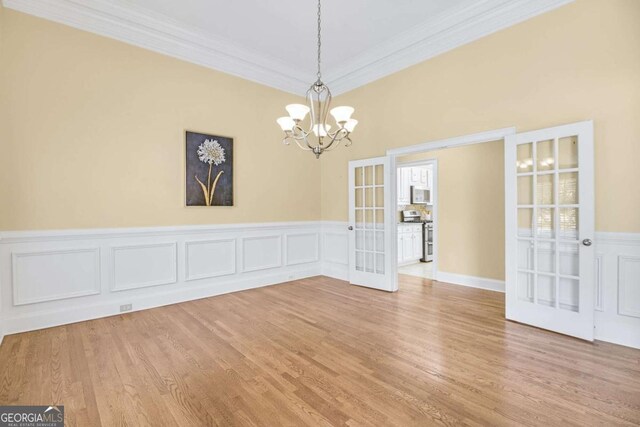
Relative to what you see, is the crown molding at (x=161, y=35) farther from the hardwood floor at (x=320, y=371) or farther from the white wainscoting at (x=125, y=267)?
the hardwood floor at (x=320, y=371)

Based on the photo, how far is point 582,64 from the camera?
300 centimetres

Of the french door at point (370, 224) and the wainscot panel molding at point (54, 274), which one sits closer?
the wainscot panel molding at point (54, 274)

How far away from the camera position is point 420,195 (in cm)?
754

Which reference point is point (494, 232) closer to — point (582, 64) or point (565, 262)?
point (565, 262)

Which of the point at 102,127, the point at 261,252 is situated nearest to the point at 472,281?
the point at 261,252

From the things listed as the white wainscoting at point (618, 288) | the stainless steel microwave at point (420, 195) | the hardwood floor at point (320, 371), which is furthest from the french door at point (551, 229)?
the stainless steel microwave at point (420, 195)

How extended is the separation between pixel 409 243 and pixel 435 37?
419cm

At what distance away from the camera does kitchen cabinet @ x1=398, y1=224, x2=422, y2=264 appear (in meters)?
6.70

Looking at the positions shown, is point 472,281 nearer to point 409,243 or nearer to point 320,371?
point 409,243

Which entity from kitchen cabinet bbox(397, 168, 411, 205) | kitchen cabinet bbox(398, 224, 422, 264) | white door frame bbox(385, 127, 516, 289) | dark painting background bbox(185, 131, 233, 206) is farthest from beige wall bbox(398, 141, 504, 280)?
dark painting background bbox(185, 131, 233, 206)

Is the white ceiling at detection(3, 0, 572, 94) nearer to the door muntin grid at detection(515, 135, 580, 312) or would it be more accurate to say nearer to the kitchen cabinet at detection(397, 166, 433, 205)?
the door muntin grid at detection(515, 135, 580, 312)

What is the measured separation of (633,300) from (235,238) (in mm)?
4646

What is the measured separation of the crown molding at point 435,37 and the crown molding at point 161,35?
103cm

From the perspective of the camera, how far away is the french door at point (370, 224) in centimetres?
470
